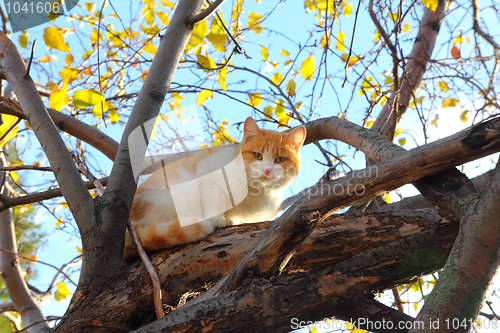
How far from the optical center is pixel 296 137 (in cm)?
219

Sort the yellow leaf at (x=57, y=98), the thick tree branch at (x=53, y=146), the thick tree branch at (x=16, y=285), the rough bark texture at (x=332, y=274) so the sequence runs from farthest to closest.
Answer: the thick tree branch at (x=16, y=285) < the yellow leaf at (x=57, y=98) < the thick tree branch at (x=53, y=146) < the rough bark texture at (x=332, y=274)

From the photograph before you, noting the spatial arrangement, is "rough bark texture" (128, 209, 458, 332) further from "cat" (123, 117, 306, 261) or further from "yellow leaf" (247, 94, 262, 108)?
"yellow leaf" (247, 94, 262, 108)

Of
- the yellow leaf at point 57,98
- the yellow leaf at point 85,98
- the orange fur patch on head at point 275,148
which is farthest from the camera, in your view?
the orange fur patch on head at point 275,148

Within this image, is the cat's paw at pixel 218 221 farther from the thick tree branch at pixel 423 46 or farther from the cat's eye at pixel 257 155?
the thick tree branch at pixel 423 46

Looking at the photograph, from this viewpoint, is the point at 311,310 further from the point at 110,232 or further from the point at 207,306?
the point at 110,232

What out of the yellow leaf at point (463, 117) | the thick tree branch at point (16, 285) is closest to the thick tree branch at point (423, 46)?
the yellow leaf at point (463, 117)

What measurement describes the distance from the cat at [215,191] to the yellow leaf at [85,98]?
1.76ft

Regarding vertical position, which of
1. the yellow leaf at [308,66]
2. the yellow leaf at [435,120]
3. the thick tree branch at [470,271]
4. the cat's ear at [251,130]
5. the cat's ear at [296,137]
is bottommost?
the thick tree branch at [470,271]

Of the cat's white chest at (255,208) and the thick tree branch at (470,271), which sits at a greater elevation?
the cat's white chest at (255,208)

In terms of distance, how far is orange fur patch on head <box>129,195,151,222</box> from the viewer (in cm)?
168

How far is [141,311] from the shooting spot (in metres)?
1.39

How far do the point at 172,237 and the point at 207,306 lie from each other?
0.43 m

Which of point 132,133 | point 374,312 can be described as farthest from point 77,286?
point 374,312

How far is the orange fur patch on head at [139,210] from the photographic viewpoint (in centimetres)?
168
